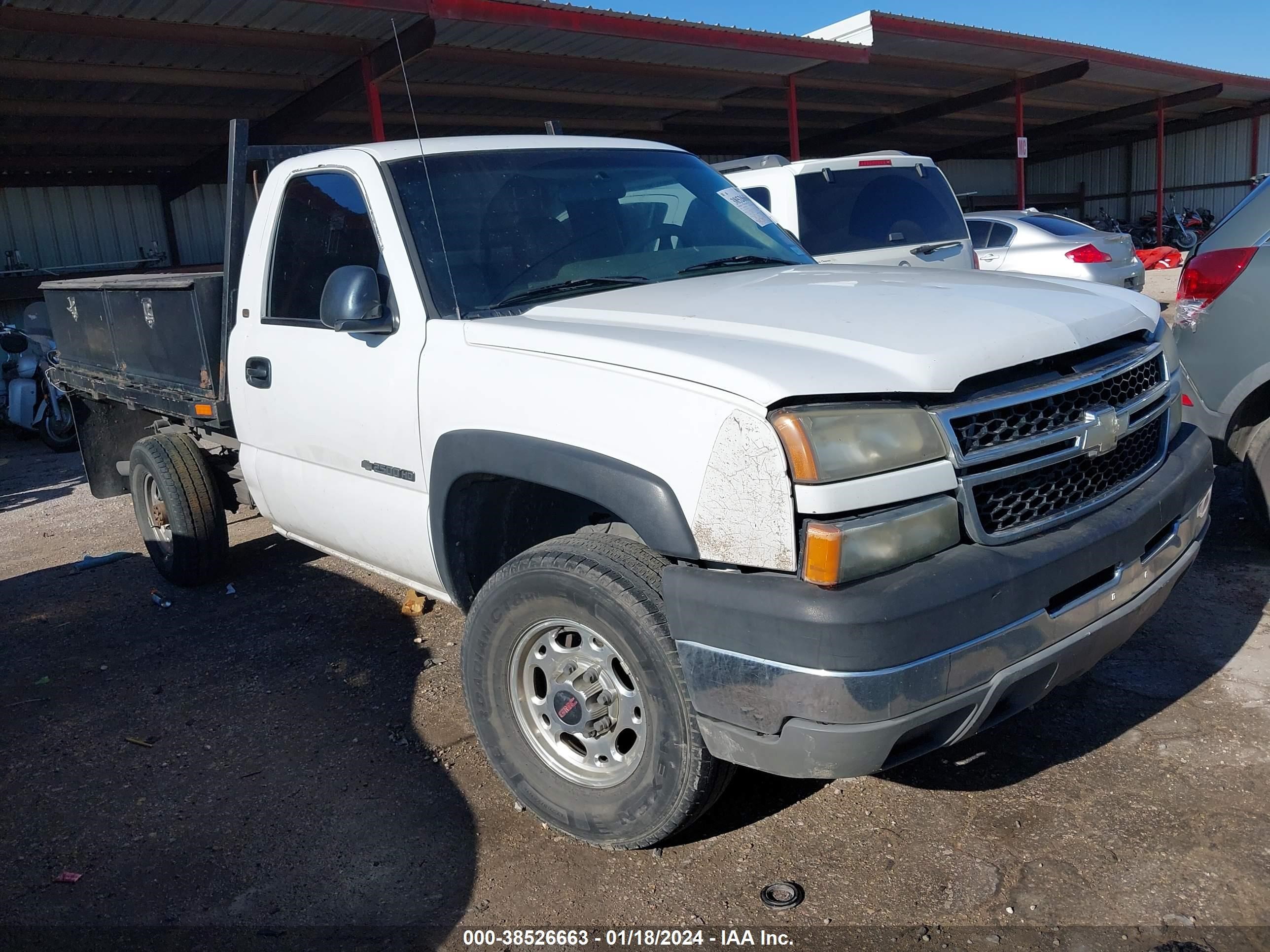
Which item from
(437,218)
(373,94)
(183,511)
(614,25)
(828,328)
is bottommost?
→ (183,511)

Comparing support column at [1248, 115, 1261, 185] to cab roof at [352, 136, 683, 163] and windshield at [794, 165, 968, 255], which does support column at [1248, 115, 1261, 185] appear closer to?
windshield at [794, 165, 968, 255]

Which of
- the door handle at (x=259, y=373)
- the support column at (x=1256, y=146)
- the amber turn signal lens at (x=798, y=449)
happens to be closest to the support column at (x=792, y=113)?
the door handle at (x=259, y=373)

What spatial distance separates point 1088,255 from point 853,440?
10791 millimetres

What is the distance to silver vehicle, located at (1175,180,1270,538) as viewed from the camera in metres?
4.39

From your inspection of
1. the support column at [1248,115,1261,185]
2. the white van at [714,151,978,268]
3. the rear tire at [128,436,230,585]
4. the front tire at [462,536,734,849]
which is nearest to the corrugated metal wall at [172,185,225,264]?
Result: the white van at [714,151,978,268]

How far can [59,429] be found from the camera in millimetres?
11195

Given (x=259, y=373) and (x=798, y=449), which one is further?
(x=259, y=373)

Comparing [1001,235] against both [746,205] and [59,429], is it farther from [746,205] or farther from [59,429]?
[59,429]

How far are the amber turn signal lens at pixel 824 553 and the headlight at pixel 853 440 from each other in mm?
111

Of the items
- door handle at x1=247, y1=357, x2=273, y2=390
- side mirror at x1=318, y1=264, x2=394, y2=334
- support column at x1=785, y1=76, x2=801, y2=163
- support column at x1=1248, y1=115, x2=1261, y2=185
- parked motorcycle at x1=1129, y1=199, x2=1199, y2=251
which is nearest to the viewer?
side mirror at x1=318, y1=264, x2=394, y2=334

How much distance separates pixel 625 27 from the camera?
12.1m

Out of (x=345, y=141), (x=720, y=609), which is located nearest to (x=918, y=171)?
(x=720, y=609)

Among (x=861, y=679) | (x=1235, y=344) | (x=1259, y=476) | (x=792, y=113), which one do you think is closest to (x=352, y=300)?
(x=861, y=679)

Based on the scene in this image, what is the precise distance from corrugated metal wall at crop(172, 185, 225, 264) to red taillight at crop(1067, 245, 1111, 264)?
568 inches
